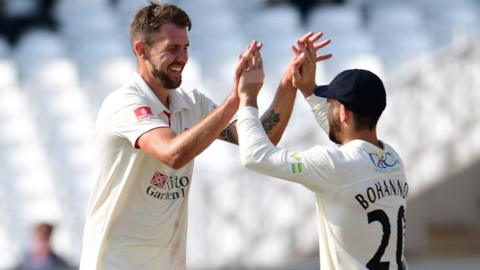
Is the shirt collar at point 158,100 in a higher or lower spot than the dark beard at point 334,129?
higher

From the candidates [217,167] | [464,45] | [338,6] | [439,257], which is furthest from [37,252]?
[338,6]

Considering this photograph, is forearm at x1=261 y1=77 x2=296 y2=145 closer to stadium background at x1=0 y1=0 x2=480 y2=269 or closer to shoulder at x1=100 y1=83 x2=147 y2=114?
shoulder at x1=100 y1=83 x2=147 y2=114

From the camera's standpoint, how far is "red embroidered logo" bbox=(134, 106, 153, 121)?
4.80m

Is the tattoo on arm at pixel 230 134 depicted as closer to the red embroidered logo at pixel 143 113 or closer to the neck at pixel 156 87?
the neck at pixel 156 87

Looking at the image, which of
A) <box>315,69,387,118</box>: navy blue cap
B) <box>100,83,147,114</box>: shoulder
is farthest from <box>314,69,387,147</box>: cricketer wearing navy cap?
<box>100,83,147,114</box>: shoulder

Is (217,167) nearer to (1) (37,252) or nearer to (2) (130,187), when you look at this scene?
(1) (37,252)

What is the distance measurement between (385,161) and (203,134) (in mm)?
722

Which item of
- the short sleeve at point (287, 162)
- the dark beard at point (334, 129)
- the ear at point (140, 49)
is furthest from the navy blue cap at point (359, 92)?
the ear at point (140, 49)

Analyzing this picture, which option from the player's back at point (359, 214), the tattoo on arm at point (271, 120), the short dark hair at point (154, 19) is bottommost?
the player's back at point (359, 214)

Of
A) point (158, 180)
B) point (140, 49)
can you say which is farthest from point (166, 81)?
point (158, 180)

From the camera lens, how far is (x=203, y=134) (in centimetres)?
457

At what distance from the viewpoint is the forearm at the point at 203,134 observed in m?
4.57

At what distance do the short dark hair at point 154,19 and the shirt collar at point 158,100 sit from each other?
0.19m

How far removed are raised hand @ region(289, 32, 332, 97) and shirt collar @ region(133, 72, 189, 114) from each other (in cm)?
50
